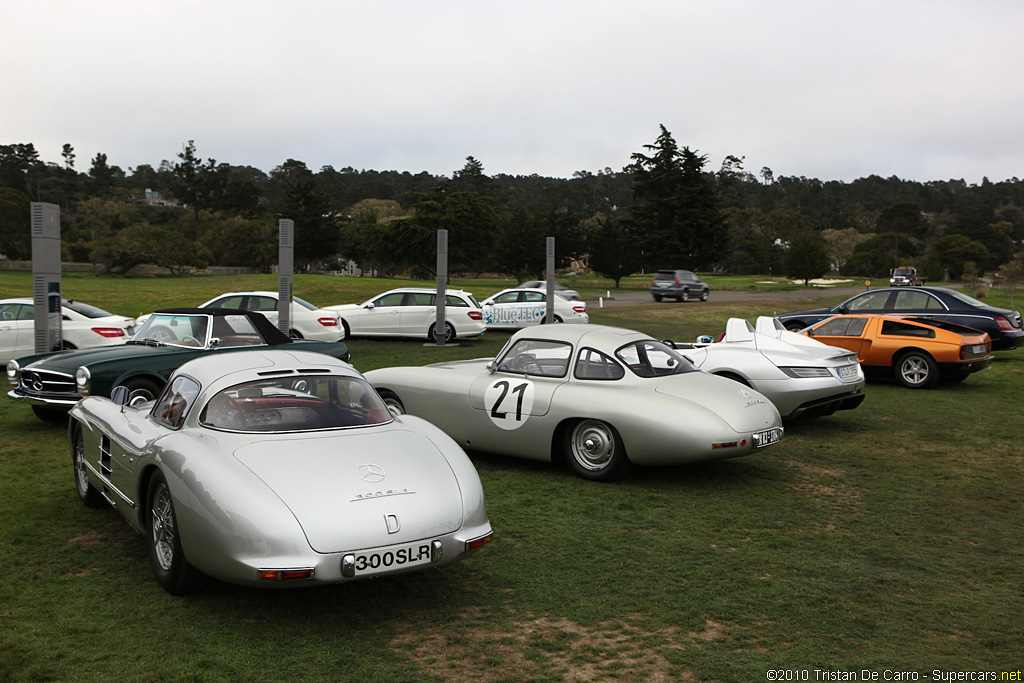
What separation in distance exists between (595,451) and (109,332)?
11.7m

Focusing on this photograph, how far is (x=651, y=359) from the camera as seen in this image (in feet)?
27.7

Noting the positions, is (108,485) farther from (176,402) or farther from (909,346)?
(909,346)

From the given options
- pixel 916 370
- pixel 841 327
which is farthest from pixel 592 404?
pixel 916 370

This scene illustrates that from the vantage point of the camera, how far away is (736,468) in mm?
8656

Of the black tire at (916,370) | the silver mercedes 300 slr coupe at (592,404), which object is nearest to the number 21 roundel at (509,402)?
the silver mercedes 300 slr coupe at (592,404)

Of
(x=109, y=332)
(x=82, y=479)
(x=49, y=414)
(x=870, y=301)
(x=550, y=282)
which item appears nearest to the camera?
(x=82, y=479)

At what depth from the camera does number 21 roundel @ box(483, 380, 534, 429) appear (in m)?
8.09

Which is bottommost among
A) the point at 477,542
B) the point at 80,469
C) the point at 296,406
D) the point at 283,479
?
the point at 80,469

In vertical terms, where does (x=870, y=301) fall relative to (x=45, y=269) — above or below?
below

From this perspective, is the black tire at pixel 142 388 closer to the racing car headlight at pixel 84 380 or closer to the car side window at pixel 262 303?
the racing car headlight at pixel 84 380

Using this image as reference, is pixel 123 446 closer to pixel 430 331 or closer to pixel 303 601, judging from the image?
pixel 303 601

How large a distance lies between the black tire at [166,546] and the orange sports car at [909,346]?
12693 mm

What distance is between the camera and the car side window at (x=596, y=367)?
797 cm

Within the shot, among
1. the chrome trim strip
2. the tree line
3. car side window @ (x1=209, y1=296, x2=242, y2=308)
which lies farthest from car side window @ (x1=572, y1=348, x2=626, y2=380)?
the tree line
